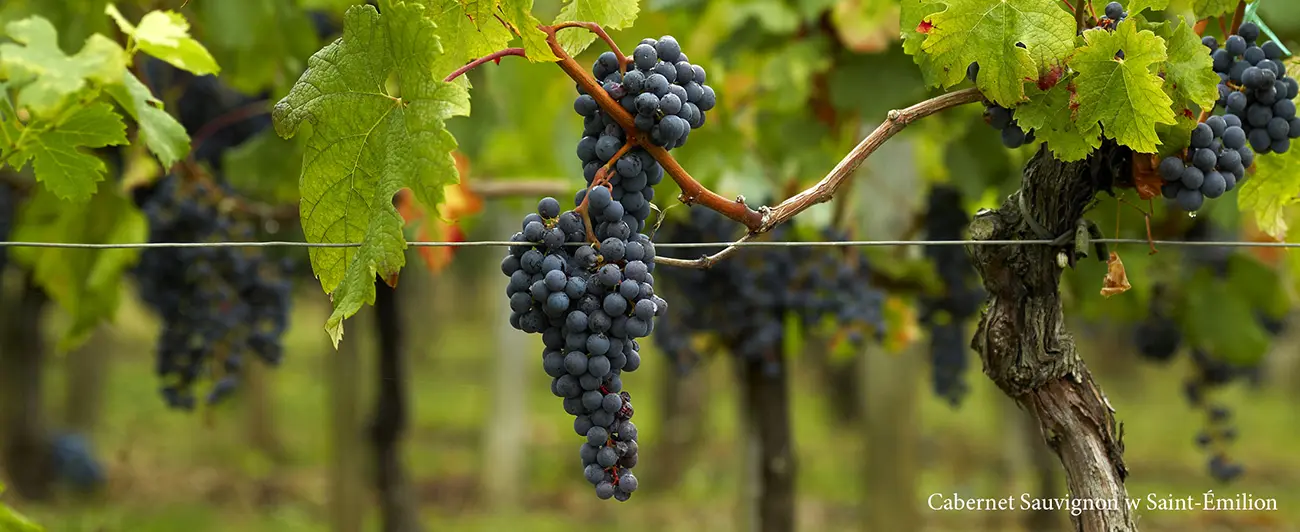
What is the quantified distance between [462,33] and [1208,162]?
1185 millimetres

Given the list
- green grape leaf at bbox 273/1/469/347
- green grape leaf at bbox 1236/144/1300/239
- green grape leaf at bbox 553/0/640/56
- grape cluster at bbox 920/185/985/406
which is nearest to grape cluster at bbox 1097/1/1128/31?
green grape leaf at bbox 1236/144/1300/239

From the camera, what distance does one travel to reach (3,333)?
8.35 metres

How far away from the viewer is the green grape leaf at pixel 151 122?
161 cm

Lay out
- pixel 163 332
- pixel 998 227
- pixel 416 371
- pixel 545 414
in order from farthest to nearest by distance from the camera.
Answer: pixel 416 371 → pixel 545 414 → pixel 163 332 → pixel 998 227

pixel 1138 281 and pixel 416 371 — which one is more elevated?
pixel 416 371

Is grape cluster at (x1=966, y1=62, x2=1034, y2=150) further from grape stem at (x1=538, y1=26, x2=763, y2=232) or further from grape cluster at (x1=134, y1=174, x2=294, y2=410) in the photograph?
grape cluster at (x1=134, y1=174, x2=294, y2=410)

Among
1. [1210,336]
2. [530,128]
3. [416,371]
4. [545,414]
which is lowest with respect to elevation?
[1210,336]

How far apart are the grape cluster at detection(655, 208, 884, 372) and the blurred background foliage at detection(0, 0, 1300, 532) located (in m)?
0.17

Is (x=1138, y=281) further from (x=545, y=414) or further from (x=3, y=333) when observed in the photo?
(x=545, y=414)

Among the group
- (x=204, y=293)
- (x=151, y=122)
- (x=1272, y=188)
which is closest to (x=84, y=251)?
(x=204, y=293)

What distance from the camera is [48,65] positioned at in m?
1.48

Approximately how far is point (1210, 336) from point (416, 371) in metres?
17.0

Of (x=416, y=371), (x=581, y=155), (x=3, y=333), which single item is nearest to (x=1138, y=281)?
(x=581, y=155)

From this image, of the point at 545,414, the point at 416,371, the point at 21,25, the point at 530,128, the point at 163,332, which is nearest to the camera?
the point at 21,25
